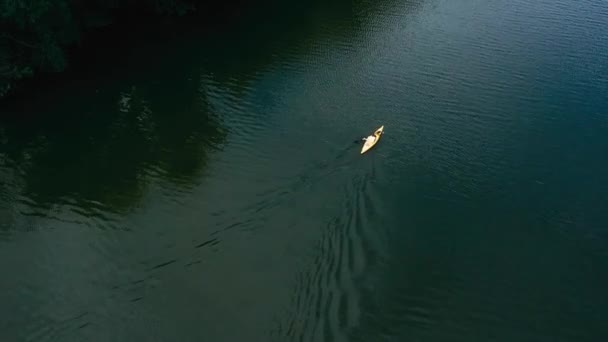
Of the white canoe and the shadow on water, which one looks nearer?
the shadow on water

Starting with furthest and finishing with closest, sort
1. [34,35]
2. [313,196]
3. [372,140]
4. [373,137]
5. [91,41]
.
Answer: [91,41], [34,35], [373,137], [372,140], [313,196]

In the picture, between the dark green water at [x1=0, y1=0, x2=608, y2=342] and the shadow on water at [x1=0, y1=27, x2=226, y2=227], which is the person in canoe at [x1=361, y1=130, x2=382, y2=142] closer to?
the dark green water at [x1=0, y1=0, x2=608, y2=342]

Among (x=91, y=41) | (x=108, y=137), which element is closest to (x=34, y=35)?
(x=108, y=137)

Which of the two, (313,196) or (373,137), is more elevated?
(373,137)

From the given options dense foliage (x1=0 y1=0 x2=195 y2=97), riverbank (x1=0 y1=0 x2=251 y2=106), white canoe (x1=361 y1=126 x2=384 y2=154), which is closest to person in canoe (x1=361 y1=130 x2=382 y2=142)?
white canoe (x1=361 y1=126 x2=384 y2=154)

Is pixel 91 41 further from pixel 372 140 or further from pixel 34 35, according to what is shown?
pixel 372 140

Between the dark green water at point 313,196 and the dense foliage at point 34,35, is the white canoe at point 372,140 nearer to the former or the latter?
the dark green water at point 313,196

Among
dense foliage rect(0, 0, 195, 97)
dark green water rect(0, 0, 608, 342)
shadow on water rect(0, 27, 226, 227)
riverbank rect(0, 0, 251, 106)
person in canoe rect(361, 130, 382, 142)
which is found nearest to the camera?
dark green water rect(0, 0, 608, 342)
